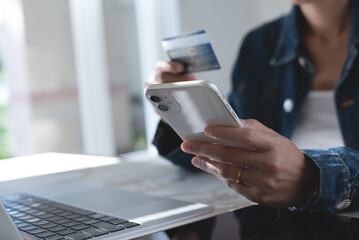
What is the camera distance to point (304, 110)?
3.86 feet

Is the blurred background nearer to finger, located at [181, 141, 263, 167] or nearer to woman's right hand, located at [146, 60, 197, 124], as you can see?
woman's right hand, located at [146, 60, 197, 124]

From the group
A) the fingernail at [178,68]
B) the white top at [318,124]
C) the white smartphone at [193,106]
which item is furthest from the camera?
the white top at [318,124]

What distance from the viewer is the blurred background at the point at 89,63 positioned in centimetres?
308

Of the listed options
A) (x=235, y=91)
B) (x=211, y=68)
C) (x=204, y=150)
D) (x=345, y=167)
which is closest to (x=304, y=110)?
(x=235, y=91)

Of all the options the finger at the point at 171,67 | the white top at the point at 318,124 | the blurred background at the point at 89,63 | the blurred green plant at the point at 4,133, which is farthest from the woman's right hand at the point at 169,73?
the blurred green plant at the point at 4,133

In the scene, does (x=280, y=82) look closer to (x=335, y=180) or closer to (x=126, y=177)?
(x=126, y=177)

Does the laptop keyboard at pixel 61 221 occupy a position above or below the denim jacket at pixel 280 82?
below

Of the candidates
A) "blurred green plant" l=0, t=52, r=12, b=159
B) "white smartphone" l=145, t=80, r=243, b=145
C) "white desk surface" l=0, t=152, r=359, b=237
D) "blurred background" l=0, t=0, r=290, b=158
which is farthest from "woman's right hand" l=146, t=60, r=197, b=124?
"blurred green plant" l=0, t=52, r=12, b=159

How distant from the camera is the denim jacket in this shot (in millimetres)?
1079

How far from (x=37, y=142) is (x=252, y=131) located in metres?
2.89

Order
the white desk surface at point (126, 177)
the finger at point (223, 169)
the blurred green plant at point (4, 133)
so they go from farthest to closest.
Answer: the blurred green plant at point (4, 133) < the white desk surface at point (126, 177) < the finger at point (223, 169)

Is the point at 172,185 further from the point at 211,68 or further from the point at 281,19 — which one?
the point at 281,19

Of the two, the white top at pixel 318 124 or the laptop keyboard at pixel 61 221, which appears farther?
the white top at pixel 318 124

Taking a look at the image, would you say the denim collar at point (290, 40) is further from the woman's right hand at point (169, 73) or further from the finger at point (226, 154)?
the finger at point (226, 154)
